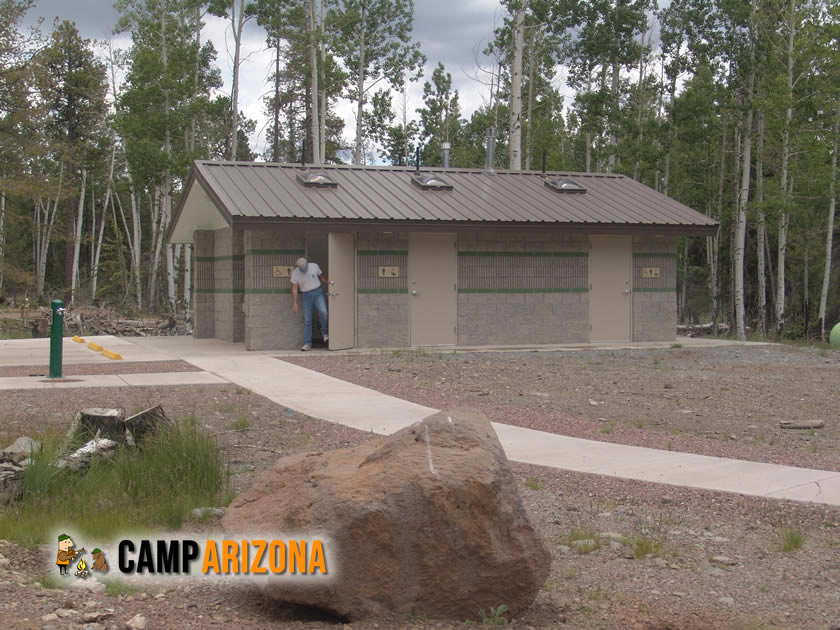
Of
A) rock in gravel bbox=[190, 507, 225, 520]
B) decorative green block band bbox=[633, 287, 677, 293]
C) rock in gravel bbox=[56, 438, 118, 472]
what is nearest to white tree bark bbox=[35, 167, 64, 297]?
decorative green block band bbox=[633, 287, 677, 293]

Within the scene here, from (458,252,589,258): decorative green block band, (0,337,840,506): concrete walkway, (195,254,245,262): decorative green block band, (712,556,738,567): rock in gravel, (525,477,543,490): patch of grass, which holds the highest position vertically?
(458,252,589,258): decorative green block band

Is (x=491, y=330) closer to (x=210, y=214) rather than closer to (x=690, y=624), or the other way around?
(x=210, y=214)

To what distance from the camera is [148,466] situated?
7312 millimetres

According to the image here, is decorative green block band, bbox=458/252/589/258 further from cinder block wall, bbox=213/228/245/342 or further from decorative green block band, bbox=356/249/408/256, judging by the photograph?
cinder block wall, bbox=213/228/245/342

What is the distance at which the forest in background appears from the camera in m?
31.8

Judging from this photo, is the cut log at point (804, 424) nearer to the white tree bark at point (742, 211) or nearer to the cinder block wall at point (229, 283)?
the cinder block wall at point (229, 283)

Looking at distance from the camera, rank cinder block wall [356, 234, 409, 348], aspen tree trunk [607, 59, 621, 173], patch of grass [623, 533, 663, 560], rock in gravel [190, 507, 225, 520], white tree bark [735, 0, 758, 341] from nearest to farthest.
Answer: patch of grass [623, 533, 663, 560] → rock in gravel [190, 507, 225, 520] → cinder block wall [356, 234, 409, 348] → white tree bark [735, 0, 758, 341] → aspen tree trunk [607, 59, 621, 173]

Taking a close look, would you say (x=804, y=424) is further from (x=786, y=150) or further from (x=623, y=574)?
(x=786, y=150)

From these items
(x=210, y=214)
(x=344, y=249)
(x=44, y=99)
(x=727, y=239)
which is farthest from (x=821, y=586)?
(x=44, y=99)

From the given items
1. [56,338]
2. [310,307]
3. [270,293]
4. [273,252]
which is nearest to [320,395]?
[56,338]

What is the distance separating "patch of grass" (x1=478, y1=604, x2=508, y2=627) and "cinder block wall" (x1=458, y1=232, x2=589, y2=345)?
50.5 ft

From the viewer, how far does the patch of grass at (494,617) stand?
4957 millimetres

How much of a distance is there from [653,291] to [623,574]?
16.8 metres

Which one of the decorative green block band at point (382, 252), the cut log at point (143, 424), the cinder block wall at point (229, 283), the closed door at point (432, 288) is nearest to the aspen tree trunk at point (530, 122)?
the cinder block wall at point (229, 283)
